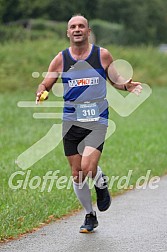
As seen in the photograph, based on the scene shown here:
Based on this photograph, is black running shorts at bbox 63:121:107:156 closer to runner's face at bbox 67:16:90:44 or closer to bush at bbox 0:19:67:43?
runner's face at bbox 67:16:90:44

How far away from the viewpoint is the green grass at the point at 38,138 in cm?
835

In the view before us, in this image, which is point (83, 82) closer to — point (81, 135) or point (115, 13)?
point (81, 135)

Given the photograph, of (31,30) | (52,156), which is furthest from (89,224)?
(31,30)

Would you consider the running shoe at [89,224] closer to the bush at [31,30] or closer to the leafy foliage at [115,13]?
the bush at [31,30]

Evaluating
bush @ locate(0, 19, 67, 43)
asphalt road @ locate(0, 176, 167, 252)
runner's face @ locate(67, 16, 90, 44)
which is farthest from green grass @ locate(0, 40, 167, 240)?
bush @ locate(0, 19, 67, 43)

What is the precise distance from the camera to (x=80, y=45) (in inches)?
281

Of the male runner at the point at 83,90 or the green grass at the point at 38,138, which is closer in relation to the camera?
the male runner at the point at 83,90

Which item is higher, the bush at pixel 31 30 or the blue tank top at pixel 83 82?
the blue tank top at pixel 83 82

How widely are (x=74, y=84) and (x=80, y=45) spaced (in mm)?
389

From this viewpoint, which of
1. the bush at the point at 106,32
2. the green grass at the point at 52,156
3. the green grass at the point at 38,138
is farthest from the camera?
the bush at the point at 106,32

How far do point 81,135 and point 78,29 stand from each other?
1049 millimetres

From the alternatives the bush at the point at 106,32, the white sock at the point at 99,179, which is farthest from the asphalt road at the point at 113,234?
the bush at the point at 106,32

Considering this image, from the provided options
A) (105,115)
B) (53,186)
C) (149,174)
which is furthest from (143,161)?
(105,115)

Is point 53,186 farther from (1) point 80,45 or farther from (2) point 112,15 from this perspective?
(2) point 112,15
